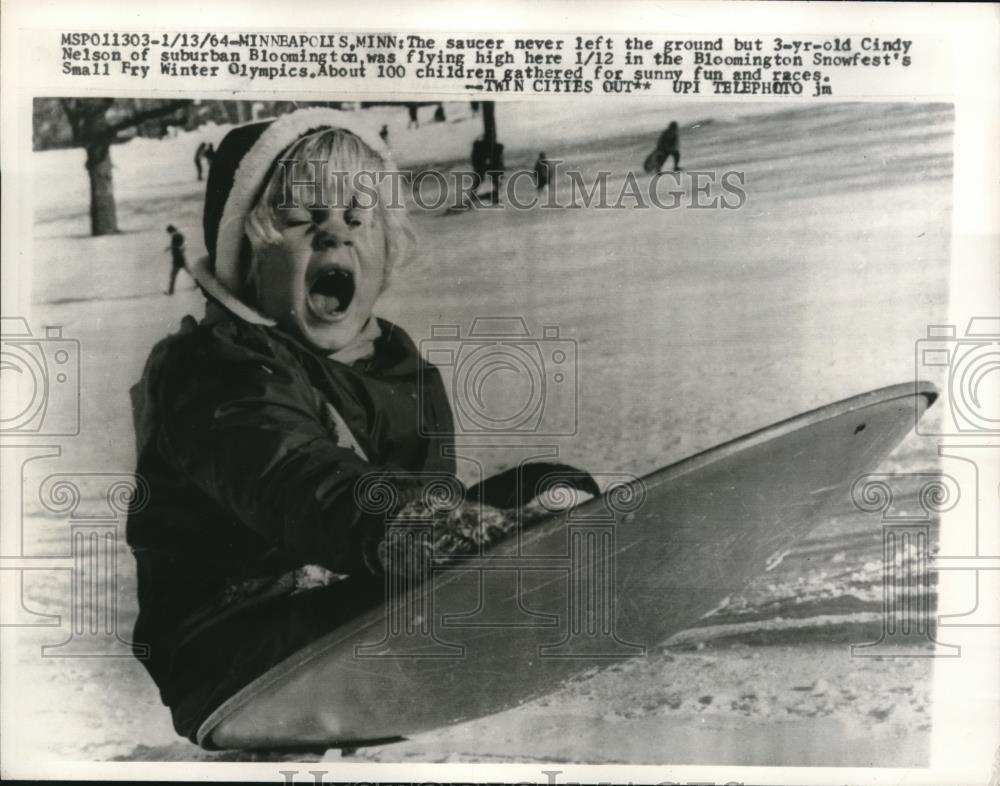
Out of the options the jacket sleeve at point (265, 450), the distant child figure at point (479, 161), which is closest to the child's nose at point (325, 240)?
the jacket sleeve at point (265, 450)

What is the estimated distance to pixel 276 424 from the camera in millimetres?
3521

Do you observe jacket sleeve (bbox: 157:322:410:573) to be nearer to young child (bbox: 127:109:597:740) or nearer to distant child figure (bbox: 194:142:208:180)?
young child (bbox: 127:109:597:740)

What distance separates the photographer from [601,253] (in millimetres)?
3646

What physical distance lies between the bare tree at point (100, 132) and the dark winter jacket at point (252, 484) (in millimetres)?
480

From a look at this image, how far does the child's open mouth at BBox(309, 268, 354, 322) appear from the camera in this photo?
11.8ft

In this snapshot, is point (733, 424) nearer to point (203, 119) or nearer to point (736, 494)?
point (736, 494)

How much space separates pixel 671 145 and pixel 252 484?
75.7 inches

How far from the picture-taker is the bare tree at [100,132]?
11.9 feet

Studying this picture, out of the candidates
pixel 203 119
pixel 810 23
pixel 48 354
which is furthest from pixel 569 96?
pixel 48 354

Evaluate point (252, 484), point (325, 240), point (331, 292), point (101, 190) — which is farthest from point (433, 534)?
point (101, 190)

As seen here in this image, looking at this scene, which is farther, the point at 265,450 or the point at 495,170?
the point at 495,170

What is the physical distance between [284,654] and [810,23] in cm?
294

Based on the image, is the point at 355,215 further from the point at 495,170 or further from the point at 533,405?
the point at 533,405

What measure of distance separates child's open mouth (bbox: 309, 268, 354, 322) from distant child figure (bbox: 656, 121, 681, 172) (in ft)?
3.97
